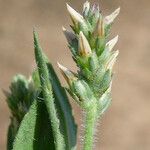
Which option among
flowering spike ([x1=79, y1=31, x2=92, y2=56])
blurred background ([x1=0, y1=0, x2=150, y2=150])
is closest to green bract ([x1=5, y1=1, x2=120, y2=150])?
flowering spike ([x1=79, y1=31, x2=92, y2=56])

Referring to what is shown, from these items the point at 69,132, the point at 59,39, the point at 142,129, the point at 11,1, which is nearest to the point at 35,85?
the point at 69,132

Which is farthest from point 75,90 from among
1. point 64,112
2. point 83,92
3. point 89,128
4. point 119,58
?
point 119,58

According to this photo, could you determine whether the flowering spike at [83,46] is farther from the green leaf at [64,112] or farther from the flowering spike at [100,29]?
the green leaf at [64,112]

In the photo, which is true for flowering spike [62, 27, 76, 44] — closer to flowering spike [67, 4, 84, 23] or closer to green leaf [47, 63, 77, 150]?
flowering spike [67, 4, 84, 23]

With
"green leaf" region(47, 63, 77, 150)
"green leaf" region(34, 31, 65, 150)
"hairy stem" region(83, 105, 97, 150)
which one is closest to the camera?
"hairy stem" region(83, 105, 97, 150)

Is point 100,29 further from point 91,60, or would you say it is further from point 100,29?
point 91,60

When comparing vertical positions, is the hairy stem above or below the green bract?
below

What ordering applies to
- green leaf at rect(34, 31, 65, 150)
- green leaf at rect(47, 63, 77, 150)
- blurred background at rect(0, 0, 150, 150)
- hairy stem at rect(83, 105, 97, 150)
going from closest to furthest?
hairy stem at rect(83, 105, 97, 150), green leaf at rect(34, 31, 65, 150), green leaf at rect(47, 63, 77, 150), blurred background at rect(0, 0, 150, 150)

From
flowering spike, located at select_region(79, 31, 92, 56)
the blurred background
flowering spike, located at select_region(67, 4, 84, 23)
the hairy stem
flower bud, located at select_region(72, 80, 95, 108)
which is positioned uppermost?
the blurred background
